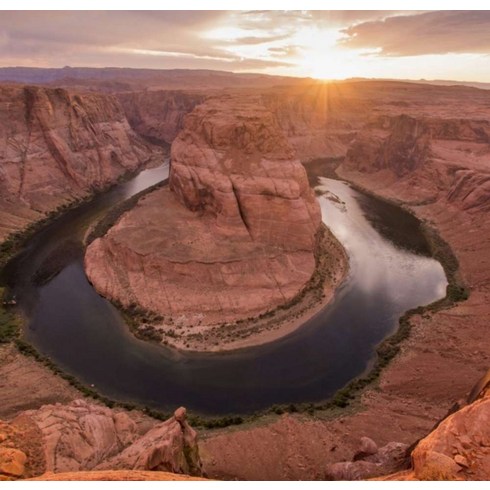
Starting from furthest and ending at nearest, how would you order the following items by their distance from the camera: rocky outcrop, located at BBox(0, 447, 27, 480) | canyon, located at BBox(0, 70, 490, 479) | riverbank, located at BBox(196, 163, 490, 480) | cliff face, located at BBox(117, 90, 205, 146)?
cliff face, located at BBox(117, 90, 205, 146), canyon, located at BBox(0, 70, 490, 479), riverbank, located at BBox(196, 163, 490, 480), rocky outcrop, located at BBox(0, 447, 27, 480)

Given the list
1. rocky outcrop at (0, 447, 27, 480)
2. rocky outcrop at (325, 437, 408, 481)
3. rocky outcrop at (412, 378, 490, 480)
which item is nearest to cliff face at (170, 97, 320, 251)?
rocky outcrop at (325, 437, 408, 481)

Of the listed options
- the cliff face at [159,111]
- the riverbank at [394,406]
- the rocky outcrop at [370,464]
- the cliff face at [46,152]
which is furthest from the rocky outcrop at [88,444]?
the cliff face at [159,111]

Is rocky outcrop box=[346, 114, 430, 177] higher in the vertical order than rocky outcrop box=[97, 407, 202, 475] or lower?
higher

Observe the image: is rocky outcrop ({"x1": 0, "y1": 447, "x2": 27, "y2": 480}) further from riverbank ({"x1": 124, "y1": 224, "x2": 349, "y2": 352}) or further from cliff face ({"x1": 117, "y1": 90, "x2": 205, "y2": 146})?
cliff face ({"x1": 117, "y1": 90, "x2": 205, "y2": 146})

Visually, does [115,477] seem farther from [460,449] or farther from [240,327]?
[240,327]

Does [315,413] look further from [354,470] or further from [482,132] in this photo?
[482,132]

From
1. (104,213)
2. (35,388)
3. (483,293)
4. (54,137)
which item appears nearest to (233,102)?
(104,213)

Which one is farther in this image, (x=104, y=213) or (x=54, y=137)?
(x=54, y=137)
